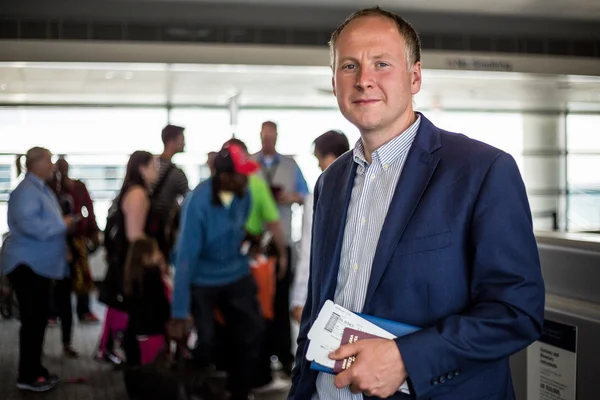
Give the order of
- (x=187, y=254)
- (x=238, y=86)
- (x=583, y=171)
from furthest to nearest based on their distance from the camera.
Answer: (x=238, y=86)
(x=583, y=171)
(x=187, y=254)

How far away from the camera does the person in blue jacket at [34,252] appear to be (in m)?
4.76

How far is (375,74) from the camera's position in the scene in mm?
1386

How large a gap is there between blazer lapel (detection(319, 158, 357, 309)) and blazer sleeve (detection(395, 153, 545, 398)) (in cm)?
29

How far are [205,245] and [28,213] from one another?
5.15 feet

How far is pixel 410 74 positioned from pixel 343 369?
58 cm

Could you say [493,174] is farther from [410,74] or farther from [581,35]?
[581,35]

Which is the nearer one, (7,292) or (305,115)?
(7,292)

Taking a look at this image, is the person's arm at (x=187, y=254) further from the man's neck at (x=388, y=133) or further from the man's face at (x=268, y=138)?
the man's neck at (x=388, y=133)

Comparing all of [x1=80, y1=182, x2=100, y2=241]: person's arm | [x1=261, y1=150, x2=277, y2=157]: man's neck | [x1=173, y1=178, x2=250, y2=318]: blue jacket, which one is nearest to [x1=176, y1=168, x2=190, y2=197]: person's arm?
[x1=261, y1=150, x2=277, y2=157]: man's neck

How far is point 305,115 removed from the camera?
677cm

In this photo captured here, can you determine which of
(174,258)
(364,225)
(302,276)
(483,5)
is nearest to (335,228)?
(364,225)

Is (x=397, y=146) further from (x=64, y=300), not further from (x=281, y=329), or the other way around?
(x=64, y=300)

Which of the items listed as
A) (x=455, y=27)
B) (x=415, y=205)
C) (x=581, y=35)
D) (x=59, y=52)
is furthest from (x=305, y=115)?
(x=415, y=205)

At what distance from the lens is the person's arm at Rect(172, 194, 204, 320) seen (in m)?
3.78
